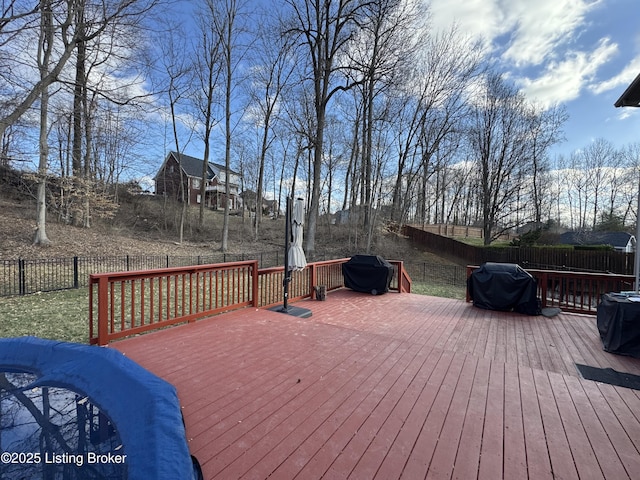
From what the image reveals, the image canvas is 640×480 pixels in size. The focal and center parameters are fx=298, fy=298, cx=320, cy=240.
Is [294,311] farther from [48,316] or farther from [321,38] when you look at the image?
[321,38]

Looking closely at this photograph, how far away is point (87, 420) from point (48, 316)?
4.44m

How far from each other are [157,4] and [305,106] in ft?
29.0

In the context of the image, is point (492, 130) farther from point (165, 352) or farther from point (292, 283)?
point (165, 352)

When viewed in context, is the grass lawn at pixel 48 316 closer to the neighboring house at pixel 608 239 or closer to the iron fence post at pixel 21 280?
the iron fence post at pixel 21 280

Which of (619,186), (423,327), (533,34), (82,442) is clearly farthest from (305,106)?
(619,186)

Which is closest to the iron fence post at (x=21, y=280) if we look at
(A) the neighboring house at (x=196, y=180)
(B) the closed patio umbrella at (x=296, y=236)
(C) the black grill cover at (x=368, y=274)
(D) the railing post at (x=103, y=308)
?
(D) the railing post at (x=103, y=308)

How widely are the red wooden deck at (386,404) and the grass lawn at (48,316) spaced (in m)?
1.79

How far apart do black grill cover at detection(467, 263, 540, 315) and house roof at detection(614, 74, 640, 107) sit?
2.90 meters

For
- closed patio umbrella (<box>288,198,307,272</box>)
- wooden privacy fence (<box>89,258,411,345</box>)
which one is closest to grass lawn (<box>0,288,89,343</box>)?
wooden privacy fence (<box>89,258,411,345</box>)

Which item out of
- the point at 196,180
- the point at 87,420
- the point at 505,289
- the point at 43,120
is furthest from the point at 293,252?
→ the point at 196,180

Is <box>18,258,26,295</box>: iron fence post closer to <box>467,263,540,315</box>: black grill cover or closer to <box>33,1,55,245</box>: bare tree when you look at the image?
<box>33,1,55,245</box>: bare tree

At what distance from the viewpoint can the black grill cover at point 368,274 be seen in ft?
23.1

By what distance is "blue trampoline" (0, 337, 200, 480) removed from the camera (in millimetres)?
1432

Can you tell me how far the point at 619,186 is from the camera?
933 inches
